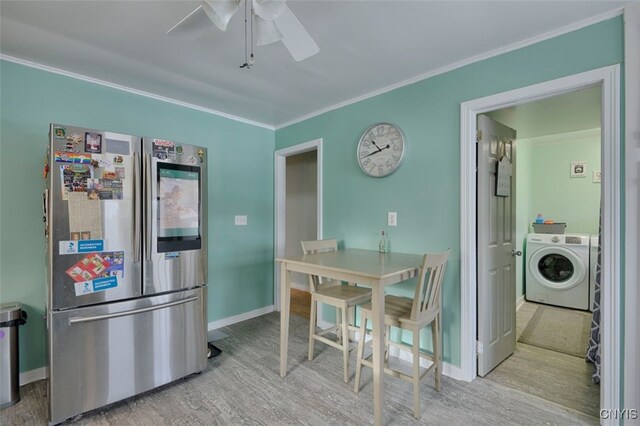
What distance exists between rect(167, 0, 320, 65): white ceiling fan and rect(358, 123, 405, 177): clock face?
50.8 inches

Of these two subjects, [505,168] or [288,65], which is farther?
[505,168]

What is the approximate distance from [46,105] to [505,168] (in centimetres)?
367

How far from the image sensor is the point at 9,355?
1.96 metres

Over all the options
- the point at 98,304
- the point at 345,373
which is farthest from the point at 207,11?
the point at 345,373

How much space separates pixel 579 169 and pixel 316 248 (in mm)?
3928

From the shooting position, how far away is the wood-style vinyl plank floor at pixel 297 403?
5.97ft

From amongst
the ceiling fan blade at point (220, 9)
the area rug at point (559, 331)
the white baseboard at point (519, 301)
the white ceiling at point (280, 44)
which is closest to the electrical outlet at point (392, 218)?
the white ceiling at point (280, 44)

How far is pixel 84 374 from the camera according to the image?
5.87 feet

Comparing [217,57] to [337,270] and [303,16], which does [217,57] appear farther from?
[337,270]

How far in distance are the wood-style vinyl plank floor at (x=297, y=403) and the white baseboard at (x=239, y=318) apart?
0.80 metres

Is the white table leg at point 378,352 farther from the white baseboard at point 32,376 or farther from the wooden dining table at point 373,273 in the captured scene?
the white baseboard at point 32,376

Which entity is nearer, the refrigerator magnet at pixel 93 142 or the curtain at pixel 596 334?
the refrigerator magnet at pixel 93 142

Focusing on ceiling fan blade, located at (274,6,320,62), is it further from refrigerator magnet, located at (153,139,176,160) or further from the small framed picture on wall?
the small framed picture on wall

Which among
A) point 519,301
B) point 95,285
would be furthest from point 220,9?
point 519,301
